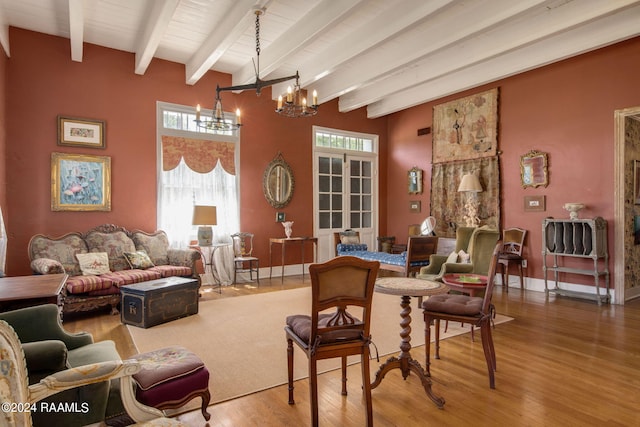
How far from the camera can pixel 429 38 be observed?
4965mm

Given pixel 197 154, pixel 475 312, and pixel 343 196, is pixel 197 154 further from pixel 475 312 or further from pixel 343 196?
pixel 475 312

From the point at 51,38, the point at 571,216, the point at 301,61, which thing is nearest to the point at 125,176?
the point at 51,38

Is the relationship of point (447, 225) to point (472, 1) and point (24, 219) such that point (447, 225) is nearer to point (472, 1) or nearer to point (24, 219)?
point (472, 1)

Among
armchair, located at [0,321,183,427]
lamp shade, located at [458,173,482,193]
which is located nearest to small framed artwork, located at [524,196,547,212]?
lamp shade, located at [458,173,482,193]

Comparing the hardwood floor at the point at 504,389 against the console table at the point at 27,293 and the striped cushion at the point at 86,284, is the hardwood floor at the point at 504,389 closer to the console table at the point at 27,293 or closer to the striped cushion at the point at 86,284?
the striped cushion at the point at 86,284

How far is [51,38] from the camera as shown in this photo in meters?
5.17

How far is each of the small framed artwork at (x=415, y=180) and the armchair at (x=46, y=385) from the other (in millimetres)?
7158

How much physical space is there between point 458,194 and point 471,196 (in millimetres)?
293

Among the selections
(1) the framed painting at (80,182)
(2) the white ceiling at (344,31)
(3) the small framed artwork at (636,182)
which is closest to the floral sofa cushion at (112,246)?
(1) the framed painting at (80,182)

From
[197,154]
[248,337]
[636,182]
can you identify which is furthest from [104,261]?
[636,182]

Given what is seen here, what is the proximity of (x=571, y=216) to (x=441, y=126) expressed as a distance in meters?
3.01

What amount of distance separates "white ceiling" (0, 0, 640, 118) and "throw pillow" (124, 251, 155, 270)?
2.79 m

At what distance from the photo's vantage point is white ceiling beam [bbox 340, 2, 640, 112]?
4.22m

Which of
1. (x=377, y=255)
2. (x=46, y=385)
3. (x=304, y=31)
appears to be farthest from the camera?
(x=377, y=255)
